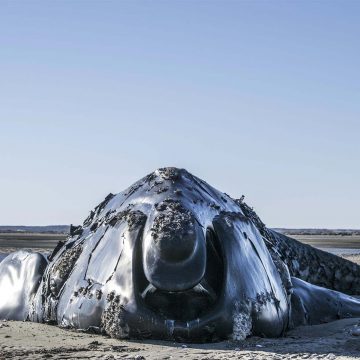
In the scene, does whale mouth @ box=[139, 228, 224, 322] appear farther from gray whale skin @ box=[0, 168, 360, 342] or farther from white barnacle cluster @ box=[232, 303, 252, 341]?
white barnacle cluster @ box=[232, 303, 252, 341]

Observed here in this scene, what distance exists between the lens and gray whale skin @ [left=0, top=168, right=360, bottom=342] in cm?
698

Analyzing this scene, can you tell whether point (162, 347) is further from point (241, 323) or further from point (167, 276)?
point (241, 323)

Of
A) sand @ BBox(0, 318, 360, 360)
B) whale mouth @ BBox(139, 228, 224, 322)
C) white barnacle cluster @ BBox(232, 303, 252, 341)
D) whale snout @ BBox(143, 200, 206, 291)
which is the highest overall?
whale snout @ BBox(143, 200, 206, 291)

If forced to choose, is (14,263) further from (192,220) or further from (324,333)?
(324,333)

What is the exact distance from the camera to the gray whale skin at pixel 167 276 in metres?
6.98

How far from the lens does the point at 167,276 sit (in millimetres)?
6852

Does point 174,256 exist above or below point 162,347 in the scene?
above

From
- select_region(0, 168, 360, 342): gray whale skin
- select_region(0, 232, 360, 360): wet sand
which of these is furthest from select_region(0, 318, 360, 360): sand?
select_region(0, 168, 360, 342): gray whale skin

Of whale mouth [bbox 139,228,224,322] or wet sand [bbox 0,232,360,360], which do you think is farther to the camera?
whale mouth [bbox 139,228,224,322]

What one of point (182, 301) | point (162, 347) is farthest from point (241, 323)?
point (162, 347)

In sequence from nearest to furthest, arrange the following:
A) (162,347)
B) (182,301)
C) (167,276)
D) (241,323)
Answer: (162,347) < (167,276) < (182,301) < (241,323)

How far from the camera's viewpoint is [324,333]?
797 centimetres

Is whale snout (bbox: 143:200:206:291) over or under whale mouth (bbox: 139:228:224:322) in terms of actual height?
over

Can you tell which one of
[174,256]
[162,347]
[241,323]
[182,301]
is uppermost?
[174,256]
